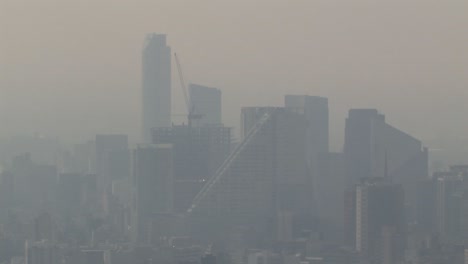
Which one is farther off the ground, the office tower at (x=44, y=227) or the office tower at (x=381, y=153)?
the office tower at (x=381, y=153)

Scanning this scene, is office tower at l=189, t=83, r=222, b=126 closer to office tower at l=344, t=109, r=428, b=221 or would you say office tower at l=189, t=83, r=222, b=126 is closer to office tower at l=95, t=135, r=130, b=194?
office tower at l=95, t=135, r=130, b=194

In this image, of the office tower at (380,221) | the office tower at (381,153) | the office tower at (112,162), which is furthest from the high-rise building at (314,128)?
the office tower at (112,162)

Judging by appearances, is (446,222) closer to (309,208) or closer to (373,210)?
(373,210)

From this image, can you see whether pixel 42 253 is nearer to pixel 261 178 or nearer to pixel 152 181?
pixel 152 181

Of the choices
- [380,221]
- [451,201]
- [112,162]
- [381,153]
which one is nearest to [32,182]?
[112,162]

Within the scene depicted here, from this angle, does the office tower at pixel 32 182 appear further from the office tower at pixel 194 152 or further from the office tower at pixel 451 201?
the office tower at pixel 451 201

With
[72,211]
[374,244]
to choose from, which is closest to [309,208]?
[374,244]
